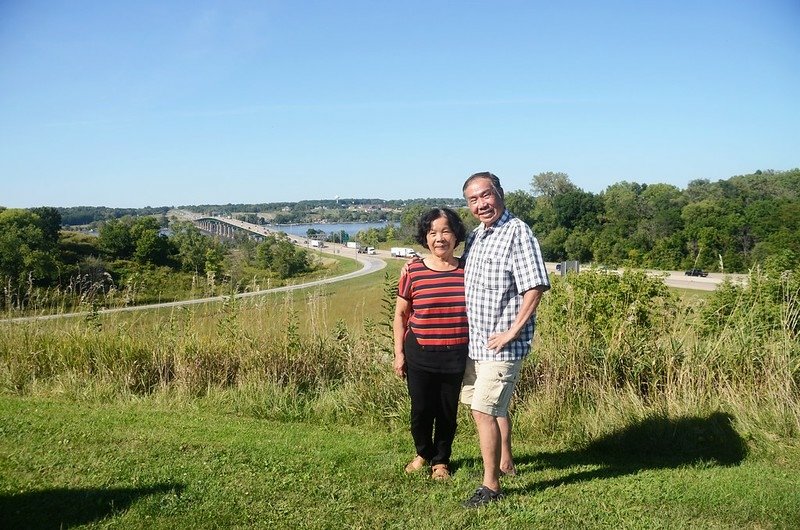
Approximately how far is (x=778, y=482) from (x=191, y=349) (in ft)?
17.3

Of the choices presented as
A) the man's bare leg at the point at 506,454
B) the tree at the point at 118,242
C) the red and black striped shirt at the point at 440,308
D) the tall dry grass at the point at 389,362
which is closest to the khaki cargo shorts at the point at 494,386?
the red and black striped shirt at the point at 440,308

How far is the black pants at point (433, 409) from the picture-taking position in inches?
146

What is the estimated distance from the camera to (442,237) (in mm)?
3619

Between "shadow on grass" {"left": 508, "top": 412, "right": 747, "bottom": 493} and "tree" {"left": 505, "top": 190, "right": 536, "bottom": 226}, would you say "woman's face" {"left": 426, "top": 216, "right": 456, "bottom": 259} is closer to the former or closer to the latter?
"shadow on grass" {"left": 508, "top": 412, "right": 747, "bottom": 493}

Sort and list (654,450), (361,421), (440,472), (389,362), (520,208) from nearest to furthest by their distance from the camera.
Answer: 1. (440,472)
2. (654,450)
3. (361,421)
4. (389,362)
5. (520,208)

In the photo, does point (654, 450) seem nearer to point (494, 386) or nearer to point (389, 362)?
point (494, 386)

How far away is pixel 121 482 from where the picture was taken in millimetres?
3588

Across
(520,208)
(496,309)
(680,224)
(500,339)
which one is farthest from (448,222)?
(680,224)

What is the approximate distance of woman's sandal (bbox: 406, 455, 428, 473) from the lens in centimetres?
387

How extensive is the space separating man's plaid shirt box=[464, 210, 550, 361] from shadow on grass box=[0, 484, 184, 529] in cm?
203

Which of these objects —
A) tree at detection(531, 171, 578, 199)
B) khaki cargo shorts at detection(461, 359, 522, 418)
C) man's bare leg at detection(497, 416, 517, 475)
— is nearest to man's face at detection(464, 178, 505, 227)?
khaki cargo shorts at detection(461, 359, 522, 418)

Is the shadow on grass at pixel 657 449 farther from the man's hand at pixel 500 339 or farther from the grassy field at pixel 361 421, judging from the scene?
the man's hand at pixel 500 339

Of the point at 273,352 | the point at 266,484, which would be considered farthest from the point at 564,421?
the point at 273,352

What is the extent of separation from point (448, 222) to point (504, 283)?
60cm
